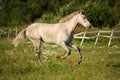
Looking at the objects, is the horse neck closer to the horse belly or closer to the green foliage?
the horse belly

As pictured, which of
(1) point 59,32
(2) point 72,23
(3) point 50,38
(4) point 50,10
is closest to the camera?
(1) point 59,32

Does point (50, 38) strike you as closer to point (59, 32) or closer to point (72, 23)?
point (59, 32)

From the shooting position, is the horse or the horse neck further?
the horse neck

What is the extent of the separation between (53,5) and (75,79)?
186ft

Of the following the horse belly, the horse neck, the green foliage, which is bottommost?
the green foliage

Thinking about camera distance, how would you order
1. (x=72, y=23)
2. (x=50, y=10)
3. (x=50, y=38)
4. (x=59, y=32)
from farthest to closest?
(x=50, y=10), (x=50, y=38), (x=72, y=23), (x=59, y=32)

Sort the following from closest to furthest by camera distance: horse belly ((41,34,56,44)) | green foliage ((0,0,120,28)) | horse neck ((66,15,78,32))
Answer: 1. horse neck ((66,15,78,32))
2. horse belly ((41,34,56,44))
3. green foliage ((0,0,120,28))

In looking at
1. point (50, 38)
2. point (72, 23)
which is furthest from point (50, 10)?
point (72, 23)

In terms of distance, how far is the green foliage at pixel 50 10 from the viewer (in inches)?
1608

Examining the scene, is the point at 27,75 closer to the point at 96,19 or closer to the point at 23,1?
the point at 96,19

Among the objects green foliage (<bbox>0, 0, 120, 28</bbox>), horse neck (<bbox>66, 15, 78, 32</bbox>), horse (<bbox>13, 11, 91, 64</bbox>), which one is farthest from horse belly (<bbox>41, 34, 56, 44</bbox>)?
green foliage (<bbox>0, 0, 120, 28</bbox>)

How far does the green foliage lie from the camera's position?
40.8 meters

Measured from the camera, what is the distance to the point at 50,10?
6575 cm

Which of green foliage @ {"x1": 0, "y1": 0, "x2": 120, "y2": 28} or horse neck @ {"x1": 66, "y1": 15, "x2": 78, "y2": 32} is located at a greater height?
horse neck @ {"x1": 66, "y1": 15, "x2": 78, "y2": 32}
